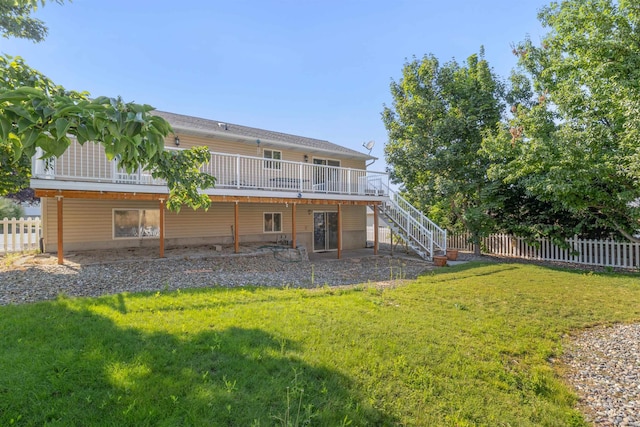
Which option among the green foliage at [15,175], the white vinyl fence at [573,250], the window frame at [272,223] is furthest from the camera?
the window frame at [272,223]

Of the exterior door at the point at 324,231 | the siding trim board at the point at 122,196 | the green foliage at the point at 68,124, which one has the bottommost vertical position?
the exterior door at the point at 324,231

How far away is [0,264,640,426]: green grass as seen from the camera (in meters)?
2.71

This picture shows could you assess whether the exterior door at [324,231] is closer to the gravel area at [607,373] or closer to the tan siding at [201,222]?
the tan siding at [201,222]

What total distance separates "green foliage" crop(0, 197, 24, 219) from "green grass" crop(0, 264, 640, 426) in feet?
76.7

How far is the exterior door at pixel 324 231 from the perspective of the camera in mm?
15913

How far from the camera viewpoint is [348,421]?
270 cm

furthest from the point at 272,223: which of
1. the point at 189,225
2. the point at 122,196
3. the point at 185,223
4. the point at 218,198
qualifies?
the point at 122,196

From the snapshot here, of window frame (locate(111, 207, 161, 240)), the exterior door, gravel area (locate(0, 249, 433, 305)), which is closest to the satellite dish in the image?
the exterior door

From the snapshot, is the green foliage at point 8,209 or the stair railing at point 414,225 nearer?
the stair railing at point 414,225

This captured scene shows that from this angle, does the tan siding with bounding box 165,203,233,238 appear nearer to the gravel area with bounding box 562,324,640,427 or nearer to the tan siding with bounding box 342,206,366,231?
the tan siding with bounding box 342,206,366,231

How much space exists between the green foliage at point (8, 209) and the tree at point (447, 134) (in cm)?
2550

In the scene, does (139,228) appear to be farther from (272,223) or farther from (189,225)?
(272,223)

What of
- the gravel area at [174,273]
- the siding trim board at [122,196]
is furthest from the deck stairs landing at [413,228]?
the siding trim board at [122,196]

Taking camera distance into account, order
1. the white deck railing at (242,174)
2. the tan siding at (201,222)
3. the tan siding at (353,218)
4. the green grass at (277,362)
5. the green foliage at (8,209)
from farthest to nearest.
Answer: the green foliage at (8,209) < the tan siding at (353,218) < the tan siding at (201,222) < the white deck railing at (242,174) < the green grass at (277,362)
